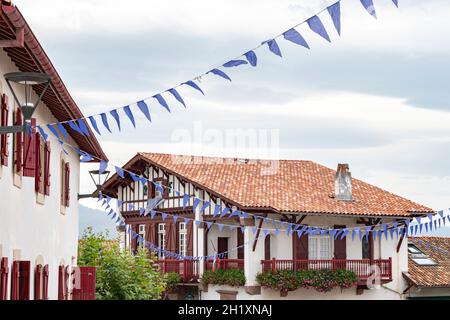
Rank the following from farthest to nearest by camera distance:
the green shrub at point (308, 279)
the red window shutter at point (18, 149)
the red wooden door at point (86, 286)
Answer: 1. the green shrub at point (308, 279)
2. the red wooden door at point (86, 286)
3. the red window shutter at point (18, 149)

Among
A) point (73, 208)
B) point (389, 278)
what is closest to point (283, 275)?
point (389, 278)

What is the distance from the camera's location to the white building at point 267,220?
3438cm

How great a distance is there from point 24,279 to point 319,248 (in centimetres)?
2234

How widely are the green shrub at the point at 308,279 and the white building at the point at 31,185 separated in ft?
45.0

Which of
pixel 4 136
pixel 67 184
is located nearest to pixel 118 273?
pixel 67 184

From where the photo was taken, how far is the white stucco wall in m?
13.0

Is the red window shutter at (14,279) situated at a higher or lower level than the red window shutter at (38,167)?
lower

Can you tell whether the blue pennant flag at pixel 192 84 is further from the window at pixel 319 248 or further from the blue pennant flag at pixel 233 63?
the window at pixel 319 248

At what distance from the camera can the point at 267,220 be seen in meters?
34.5

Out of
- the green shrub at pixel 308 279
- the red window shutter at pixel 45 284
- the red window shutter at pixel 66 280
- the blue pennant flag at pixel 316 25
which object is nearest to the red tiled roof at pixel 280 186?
the green shrub at pixel 308 279

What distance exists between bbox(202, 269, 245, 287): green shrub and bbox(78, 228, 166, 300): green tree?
28.0 ft

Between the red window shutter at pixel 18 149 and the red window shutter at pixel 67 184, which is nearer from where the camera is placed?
Answer: the red window shutter at pixel 18 149

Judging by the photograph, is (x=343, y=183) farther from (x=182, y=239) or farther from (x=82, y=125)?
(x=82, y=125)
